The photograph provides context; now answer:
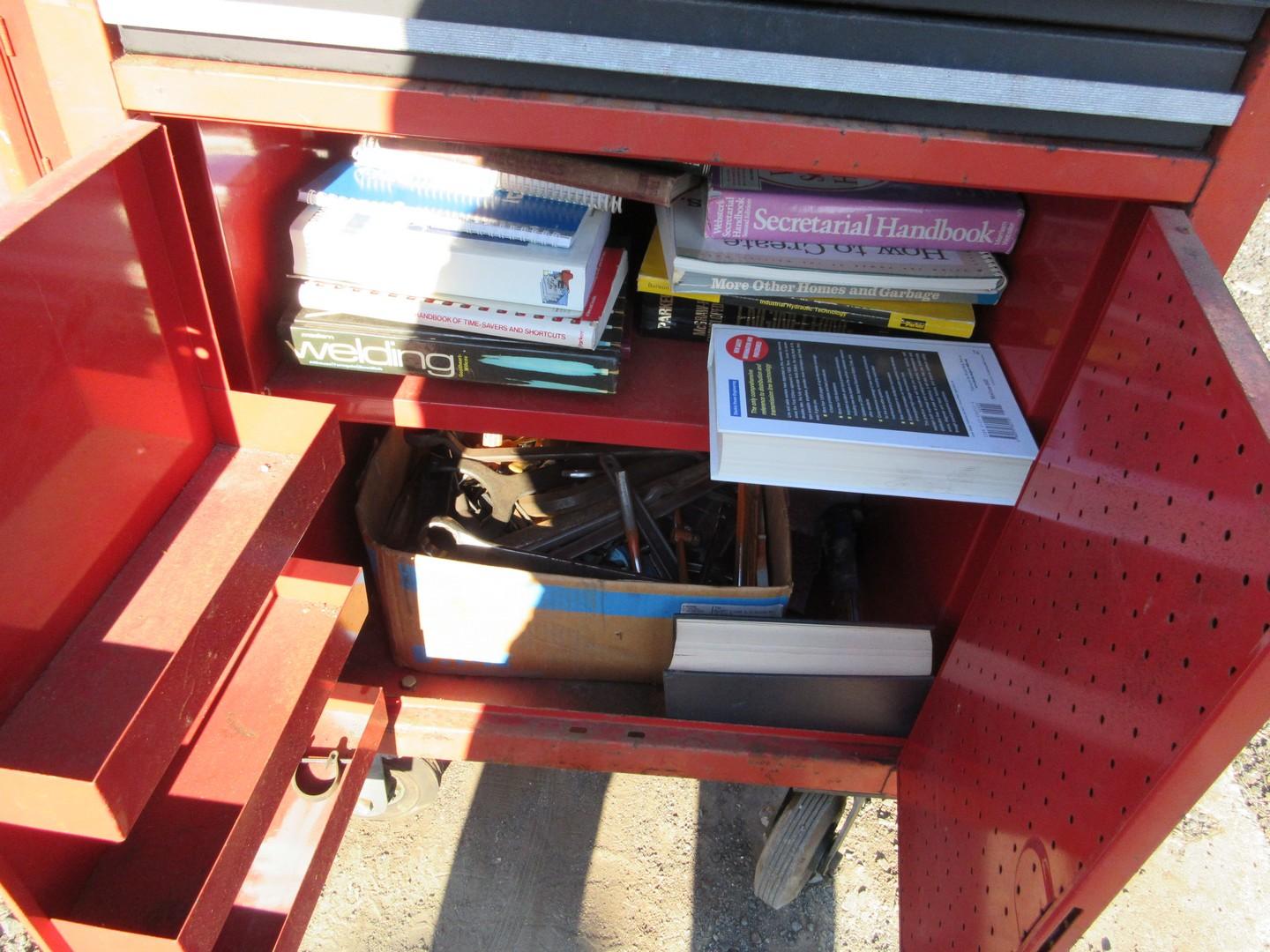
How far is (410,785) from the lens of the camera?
4.22 feet

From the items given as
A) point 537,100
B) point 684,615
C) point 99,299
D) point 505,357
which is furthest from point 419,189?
point 684,615

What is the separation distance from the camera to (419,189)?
894mm

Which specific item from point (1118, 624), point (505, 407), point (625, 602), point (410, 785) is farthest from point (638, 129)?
point (410, 785)

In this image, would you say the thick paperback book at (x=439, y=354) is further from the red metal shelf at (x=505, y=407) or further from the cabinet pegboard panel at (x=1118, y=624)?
the cabinet pegboard panel at (x=1118, y=624)

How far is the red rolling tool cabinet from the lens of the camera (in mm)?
488

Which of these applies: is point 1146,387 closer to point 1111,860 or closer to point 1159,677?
point 1159,677

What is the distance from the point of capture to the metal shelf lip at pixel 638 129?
63cm

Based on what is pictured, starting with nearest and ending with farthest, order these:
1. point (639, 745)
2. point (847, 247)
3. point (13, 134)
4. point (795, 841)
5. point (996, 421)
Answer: point (13, 134), point (996, 421), point (847, 247), point (639, 745), point (795, 841)

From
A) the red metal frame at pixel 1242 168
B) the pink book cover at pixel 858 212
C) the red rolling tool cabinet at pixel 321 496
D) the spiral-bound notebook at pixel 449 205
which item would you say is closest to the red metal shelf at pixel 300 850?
the red rolling tool cabinet at pixel 321 496

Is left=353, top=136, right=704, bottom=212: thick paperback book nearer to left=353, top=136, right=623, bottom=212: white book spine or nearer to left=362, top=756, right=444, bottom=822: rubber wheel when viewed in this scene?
left=353, top=136, right=623, bottom=212: white book spine

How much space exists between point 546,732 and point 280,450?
485 millimetres

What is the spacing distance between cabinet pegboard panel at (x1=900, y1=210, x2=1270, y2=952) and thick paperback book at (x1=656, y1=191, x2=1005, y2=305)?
0.23 metres

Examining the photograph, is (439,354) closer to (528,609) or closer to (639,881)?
(528,609)

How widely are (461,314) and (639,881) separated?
865 millimetres
